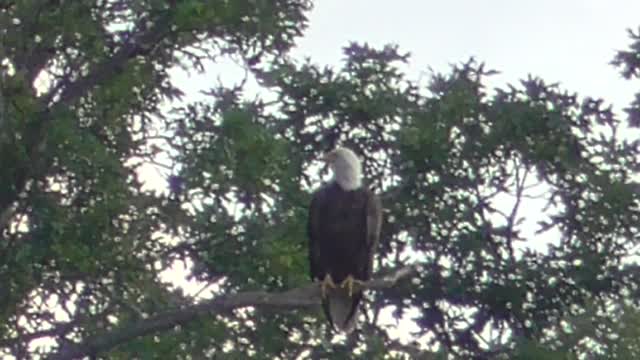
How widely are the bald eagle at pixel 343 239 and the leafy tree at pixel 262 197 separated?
0.55 metres

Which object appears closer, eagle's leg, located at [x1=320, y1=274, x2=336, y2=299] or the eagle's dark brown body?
eagle's leg, located at [x1=320, y1=274, x2=336, y2=299]

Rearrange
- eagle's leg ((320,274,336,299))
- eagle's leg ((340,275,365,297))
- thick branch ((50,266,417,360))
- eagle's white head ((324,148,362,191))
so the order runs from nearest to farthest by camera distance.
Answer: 1. thick branch ((50,266,417,360))
2. eagle's leg ((320,274,336,299))
3. eagle's leg ((340,275,365,297))
4. eagle's white head ((324,148,362,191))

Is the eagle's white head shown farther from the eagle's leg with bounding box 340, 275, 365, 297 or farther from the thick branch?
the thick branch

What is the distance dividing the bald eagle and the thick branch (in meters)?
0.72

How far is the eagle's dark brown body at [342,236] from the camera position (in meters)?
14.5

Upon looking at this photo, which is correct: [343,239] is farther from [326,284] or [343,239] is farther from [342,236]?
[326,284]

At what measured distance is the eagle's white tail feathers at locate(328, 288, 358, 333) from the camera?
14.5m

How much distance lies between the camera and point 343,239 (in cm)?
1453

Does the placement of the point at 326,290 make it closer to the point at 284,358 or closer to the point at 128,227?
the point at 128,227

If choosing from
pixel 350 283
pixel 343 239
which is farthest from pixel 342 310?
pixel 343 239

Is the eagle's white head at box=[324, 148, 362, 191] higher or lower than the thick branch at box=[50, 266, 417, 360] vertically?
higher

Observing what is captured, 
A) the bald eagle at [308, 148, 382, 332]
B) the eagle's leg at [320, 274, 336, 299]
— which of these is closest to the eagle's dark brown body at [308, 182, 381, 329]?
the bald eagle at [308, 148, 382, 332]

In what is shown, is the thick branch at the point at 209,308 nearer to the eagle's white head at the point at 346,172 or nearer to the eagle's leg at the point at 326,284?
the eagle's leg at the point at 326,284

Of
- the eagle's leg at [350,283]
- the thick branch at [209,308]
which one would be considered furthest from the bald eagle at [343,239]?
the thick branch at [209,308]
